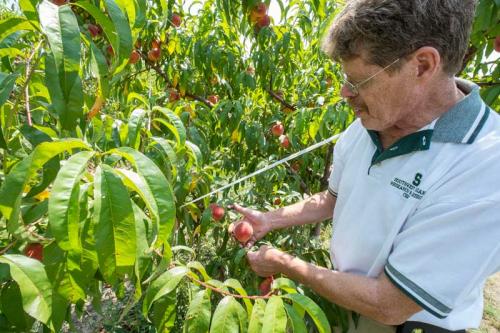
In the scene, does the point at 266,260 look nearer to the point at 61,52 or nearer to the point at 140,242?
the point at 140,242

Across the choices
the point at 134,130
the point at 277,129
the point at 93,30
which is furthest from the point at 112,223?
the point at 277,129

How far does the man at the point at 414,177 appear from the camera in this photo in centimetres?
118

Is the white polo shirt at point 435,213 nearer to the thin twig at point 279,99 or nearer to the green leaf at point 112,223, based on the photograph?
the green leaf at point 112,223

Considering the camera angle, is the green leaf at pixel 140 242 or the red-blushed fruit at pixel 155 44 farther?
the red-blushed fruit at pixel 155 44

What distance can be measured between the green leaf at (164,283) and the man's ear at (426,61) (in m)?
0.93

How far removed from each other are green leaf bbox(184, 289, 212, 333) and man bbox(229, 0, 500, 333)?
0.59 meters

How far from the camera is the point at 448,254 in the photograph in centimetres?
119

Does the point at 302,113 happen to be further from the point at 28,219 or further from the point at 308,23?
the point at 28,219

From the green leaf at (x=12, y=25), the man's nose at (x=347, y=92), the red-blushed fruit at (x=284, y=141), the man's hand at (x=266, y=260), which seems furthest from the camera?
the red-blushed fruit at (x=284, y=141)

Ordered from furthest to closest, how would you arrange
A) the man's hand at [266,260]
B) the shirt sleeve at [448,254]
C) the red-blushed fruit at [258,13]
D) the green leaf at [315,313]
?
the red-blushed fruit at [258,13]
the man's hand at [266,260]
the shirt sleeve at [448,254]
the green leaf at [315,313]

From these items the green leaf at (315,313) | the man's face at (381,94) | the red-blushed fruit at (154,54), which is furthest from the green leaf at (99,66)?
the red-blushed fruit at (154,54)

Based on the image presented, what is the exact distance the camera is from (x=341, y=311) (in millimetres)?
1761

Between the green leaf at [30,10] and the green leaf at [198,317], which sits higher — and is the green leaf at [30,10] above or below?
above

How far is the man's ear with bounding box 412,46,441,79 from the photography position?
1215 mm
